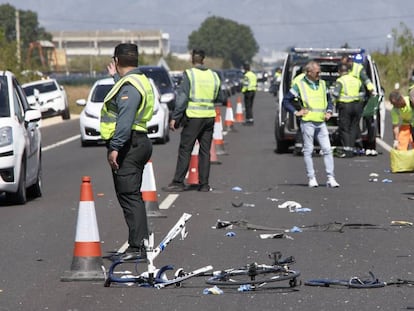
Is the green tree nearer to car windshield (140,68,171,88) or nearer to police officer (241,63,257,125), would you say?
police officer (241,63,257,125)

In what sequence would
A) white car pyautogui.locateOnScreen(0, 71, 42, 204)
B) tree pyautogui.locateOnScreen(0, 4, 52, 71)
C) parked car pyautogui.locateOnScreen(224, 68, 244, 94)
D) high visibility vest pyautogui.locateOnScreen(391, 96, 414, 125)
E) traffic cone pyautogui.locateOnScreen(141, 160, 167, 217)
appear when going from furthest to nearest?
tree pyautogui.locateOnScreen(0, 4, 52, 71) < parked car pyautogui.locateOnScreen(224, 68, 244, 94) < high visibility vest pyautogui.locateOnScreen(391, 96, 414, 125) < white car pyautogui.locateOnScreen(0, 71, 42, 204) < traffic cone pyautogui.locateOnScreen(141, 160, 167, 217)

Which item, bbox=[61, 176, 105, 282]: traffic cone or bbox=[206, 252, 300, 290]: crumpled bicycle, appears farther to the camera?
bbox=[61, 176, 105, 282]: traffic cone

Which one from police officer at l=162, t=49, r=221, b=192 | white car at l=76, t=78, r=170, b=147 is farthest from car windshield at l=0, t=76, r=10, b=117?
white car at l=76, t=78, r=170, b=147

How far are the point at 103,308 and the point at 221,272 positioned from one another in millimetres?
1253

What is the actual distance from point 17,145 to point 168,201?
6.61 feet

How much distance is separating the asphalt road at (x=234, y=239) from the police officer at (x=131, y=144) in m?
0.37

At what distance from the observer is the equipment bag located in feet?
67.3

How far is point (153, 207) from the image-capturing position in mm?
14508

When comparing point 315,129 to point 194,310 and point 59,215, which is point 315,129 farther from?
point 194,310

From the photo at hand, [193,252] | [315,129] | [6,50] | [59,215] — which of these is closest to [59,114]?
[6,50]

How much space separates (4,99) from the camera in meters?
16.3

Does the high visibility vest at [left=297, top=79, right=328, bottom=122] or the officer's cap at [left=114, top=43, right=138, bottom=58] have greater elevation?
the officer's cap at [left=114, top=43, right=138, bottom=58]

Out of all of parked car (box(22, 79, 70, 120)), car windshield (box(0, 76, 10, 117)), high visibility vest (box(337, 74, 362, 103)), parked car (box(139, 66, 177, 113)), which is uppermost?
car windshield (box(0, 76, 10, 117))

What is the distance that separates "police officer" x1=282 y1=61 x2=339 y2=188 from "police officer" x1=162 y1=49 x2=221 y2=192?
1423 millimetres
